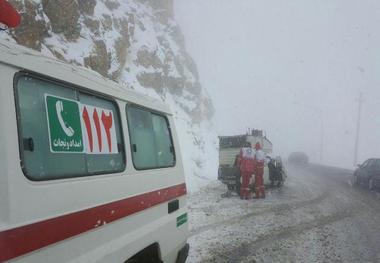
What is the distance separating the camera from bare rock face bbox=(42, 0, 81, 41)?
15977mm

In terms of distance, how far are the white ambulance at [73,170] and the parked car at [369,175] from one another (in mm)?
16089

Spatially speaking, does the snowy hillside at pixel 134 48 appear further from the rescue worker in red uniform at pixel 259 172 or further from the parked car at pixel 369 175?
the parked car at pixel 369 175

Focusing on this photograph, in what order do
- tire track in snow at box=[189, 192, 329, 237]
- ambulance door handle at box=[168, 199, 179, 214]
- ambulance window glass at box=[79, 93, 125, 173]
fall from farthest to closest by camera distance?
tire track in snow at box=[189, 192, 329, 237] < ambulance door handle at box=[168, 199, 179, 214] < ambulance window glass at box=[79, 93, 125, 173]

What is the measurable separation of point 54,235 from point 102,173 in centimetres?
74

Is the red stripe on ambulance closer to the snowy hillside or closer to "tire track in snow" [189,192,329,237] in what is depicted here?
the snowy hillside

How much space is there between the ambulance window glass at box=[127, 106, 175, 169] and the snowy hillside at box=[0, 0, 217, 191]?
387 centimetres

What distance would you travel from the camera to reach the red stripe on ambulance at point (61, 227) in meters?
2.11

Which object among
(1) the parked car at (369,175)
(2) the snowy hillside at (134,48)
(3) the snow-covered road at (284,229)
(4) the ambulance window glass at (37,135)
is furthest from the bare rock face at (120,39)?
(1) the parked car at (369,175)

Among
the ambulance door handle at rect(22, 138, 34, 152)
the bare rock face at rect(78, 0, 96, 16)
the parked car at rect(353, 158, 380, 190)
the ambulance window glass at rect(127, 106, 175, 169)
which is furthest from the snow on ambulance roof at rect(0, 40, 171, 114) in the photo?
the bare rock face at rect(78, 0, 96, 16)

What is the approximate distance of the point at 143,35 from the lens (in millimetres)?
31047

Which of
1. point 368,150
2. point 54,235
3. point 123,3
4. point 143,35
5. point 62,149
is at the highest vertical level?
point 123,3

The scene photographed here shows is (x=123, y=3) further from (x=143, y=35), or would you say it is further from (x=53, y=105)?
(x=53, y=105)

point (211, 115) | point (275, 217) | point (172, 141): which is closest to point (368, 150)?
point (211, 115)

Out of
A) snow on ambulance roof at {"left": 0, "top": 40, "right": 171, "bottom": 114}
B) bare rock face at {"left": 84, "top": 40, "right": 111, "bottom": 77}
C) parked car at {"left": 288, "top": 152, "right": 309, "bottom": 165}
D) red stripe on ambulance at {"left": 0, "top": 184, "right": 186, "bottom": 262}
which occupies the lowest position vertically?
parked car at {"left": 288, "top": 152, "right": 309, "bottom": 165}
